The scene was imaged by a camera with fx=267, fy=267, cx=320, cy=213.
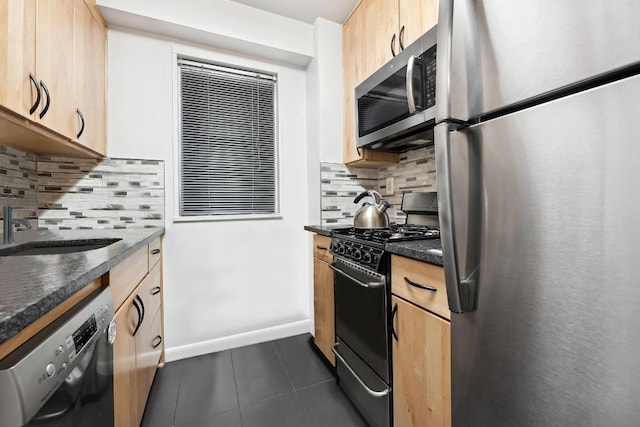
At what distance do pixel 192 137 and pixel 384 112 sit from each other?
147cm

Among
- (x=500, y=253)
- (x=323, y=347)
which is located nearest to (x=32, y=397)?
(x=500, y=253)

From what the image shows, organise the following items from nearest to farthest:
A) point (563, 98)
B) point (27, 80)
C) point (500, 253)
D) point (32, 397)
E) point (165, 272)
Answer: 1. point (32, 397)
2. point (563, 98)
3. point (500, 253)
4. point (27, 80)
5. point (165, 272)

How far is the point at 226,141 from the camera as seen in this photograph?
2203mm

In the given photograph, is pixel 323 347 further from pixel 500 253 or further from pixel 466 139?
pixel 466 139

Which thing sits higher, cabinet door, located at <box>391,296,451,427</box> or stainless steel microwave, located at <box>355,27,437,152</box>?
stainless steel microwave, located at <box>355,27,437,152</box>

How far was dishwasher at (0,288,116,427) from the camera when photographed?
0.42 m

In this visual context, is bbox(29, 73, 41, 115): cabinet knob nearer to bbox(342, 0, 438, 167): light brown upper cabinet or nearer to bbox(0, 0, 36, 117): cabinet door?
bbox(0, 0, 36, 117): cabinet door

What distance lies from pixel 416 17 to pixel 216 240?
78.4 inches

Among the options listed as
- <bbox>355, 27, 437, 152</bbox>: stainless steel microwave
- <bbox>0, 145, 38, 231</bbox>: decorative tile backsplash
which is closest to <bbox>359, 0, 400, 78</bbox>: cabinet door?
<bbox>355, 27, 437, 152</bbox>: stainless steel microwave

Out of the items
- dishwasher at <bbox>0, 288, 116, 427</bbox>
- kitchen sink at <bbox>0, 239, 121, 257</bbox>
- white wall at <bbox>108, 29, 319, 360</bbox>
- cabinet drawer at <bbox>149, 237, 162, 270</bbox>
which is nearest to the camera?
dishwasher at <bbox>0, 288, 116, 427</bbox>

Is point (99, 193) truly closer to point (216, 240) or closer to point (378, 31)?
point (216, 240)

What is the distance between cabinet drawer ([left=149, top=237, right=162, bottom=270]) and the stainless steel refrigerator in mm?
1624

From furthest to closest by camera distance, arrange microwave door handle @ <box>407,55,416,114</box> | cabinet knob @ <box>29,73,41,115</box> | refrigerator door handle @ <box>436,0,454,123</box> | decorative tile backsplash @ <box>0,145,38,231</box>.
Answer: decorative tile backsplash @ <box>0,145,38,231</box> < microwave door handle @ <box>407,55,416,114</box> < cabinet knob @ <box>29,73,41,115</box> < refrigerator door handle @ <box>436,0,454,123</box>

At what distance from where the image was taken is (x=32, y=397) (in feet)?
1.46
